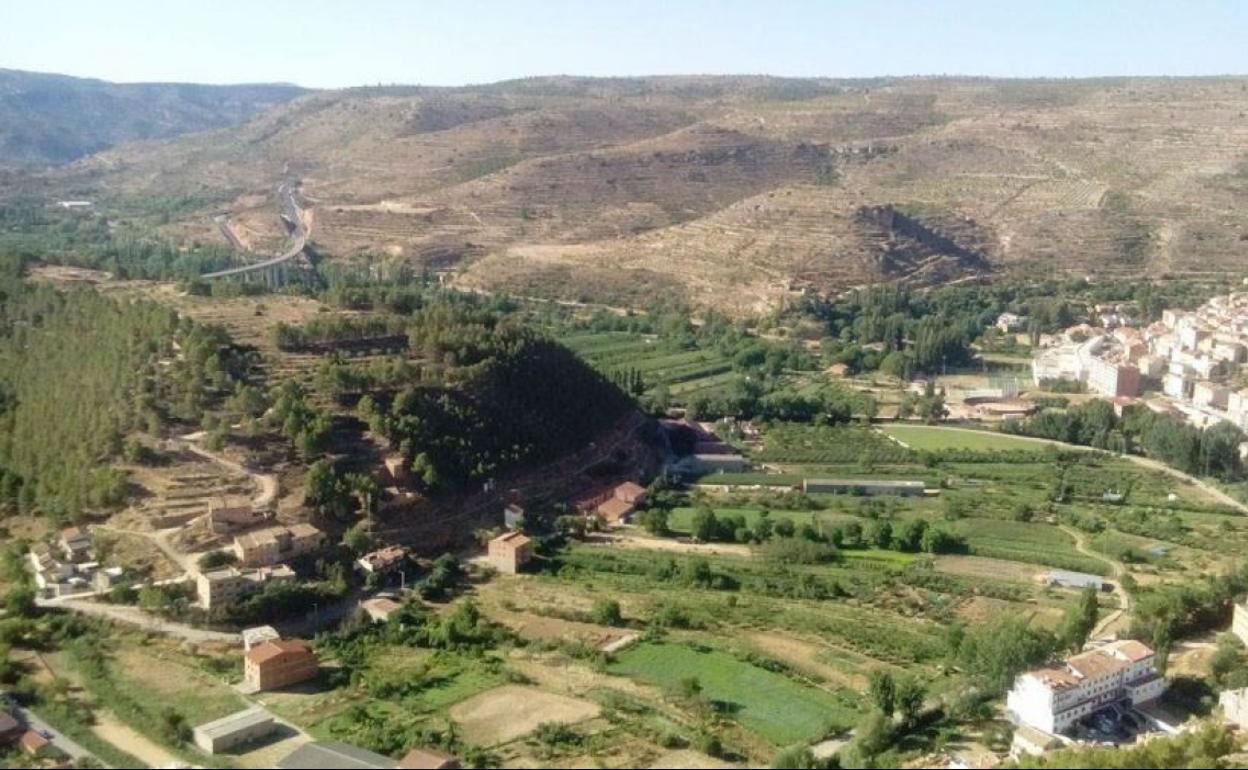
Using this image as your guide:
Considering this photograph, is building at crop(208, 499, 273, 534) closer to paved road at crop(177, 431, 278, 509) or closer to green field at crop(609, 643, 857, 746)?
paved road at crop(177, 431, 278, 509)

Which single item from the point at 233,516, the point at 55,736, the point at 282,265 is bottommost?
the point at 55,736

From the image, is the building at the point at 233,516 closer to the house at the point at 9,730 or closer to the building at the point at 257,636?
the building at the point at 257,636

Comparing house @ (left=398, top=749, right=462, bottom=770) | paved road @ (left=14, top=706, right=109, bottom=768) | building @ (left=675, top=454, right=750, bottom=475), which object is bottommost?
paved road @ (left=14, top=706, right=109, bottom=768)

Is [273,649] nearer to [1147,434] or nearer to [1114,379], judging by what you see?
[1147,434]

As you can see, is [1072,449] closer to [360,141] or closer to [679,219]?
[679,219]

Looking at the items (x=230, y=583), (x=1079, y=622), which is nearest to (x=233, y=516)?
(x=230, y=583)

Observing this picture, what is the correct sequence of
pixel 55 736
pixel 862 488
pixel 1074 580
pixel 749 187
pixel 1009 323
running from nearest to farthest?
pixel 55 736
pixel 1074 580
pixel 862 488
pixel 1009 323
pixel 749 187

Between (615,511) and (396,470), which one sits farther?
(615,511)

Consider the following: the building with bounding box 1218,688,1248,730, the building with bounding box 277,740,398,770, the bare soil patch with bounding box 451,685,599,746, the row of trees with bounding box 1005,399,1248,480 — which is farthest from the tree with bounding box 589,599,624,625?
the row of trees with bounding box 1005,399,1248,480
